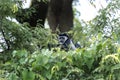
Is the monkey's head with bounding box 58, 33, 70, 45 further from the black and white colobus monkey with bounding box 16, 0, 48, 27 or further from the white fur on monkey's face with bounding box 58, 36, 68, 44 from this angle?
the black and white colobus monkey with bounding box 16, 0, 48, 27

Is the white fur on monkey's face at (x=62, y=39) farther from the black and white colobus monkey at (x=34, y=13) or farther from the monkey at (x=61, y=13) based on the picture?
the monkey at (x=61, y=13)

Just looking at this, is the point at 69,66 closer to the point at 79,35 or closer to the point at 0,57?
the point at 0,57

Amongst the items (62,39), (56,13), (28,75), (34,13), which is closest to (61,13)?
(56,13)

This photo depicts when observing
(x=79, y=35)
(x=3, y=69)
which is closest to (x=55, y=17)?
(x=79, y=35)

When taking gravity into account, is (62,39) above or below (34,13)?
below

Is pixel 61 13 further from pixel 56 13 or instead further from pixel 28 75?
pixel 28 75

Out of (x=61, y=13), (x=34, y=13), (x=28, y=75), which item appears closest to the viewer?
(x=28, y=75)

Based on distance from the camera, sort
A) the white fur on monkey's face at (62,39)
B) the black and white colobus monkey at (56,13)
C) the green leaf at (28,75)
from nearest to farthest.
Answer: the green leaf at (28,75) < the white fur on monkey's face at (62,39) < the black and white colobus monkey at (56,13)

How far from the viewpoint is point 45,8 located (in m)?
4.60

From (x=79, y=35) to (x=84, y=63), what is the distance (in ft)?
6.08

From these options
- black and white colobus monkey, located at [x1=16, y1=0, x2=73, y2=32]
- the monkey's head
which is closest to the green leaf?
the monkey's head

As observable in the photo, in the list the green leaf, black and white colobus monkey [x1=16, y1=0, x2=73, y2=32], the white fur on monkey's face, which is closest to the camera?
the green leaf

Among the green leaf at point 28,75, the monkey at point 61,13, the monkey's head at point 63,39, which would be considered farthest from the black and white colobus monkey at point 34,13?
the green leaf at point 28,75

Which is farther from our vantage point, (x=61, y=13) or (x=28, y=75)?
(x=61, y=13)
